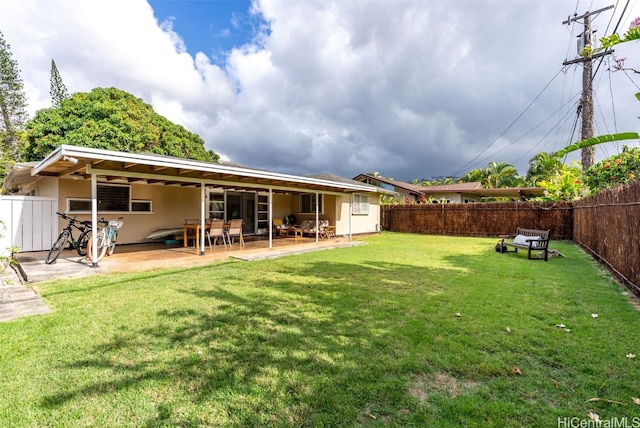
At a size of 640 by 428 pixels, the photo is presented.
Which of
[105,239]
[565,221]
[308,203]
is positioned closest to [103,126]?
[308,203]

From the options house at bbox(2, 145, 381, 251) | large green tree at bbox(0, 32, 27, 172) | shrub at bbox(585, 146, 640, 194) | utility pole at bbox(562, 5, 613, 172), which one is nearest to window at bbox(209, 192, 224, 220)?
house at bbox(2, 145, 381, 251)

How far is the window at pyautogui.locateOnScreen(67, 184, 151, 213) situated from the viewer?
9.65m

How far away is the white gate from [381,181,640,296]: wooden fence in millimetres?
13928

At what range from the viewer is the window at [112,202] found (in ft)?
31.7

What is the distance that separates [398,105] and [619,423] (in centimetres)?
2116

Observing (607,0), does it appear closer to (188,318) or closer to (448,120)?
(448,120)

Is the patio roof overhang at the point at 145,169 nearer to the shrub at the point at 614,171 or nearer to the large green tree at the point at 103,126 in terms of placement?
the shrub at the point at 614,171

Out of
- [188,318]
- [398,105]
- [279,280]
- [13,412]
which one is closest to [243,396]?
[13,412]

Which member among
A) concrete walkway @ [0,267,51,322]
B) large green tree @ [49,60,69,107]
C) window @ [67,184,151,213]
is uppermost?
large green tree @ [49,60,69,107]

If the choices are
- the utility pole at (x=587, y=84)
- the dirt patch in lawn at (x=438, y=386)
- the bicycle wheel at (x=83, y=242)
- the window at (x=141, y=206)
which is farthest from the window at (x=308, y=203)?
the dirt patch in lawn at (x=438, y=386)

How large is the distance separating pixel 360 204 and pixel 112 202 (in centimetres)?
1133

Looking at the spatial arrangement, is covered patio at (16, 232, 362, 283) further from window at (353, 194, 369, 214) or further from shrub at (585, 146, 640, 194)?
shrub at (585, 146, 640, 194)

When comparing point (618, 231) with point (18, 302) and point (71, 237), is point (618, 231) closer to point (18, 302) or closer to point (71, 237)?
point (18, 302)

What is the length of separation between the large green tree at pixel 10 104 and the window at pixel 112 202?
2178 cm
